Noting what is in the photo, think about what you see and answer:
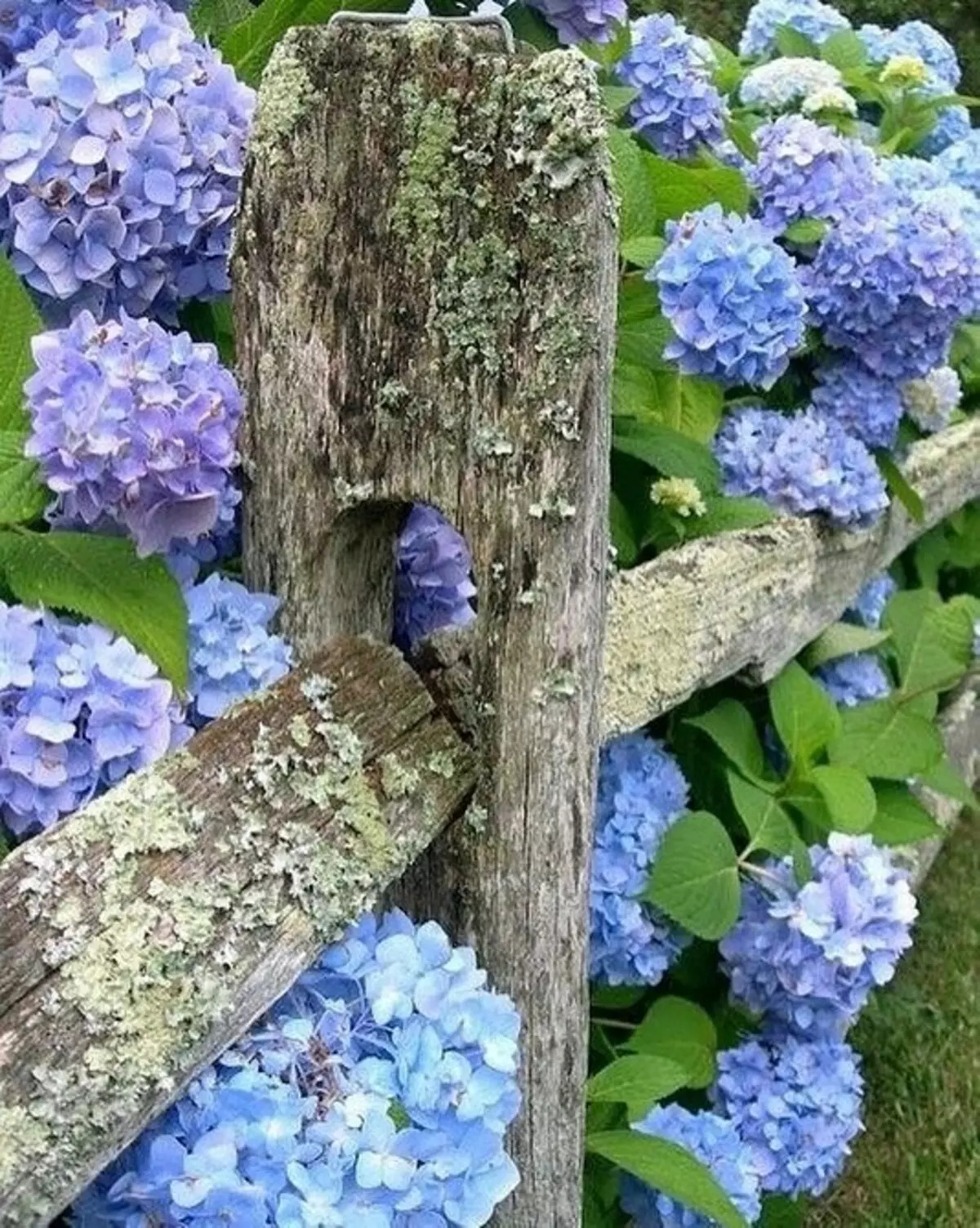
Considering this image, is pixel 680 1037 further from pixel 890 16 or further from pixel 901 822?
pixel 890 16

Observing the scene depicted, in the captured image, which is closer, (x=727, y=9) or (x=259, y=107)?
(x=259, y=107)

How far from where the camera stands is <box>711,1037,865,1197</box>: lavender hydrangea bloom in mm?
2098

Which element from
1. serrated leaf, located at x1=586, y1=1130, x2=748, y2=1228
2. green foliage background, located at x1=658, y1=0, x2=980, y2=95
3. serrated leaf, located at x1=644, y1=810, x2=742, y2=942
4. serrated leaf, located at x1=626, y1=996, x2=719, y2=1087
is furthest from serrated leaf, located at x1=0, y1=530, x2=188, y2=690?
green foliage background, located at x1=658, y1=0, x2=980, y2=95

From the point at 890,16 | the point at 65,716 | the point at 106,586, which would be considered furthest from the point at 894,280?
the point at 890,16

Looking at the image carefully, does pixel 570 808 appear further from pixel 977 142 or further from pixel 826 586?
pixel 977 142

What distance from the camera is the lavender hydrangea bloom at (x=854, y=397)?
245 centimetres

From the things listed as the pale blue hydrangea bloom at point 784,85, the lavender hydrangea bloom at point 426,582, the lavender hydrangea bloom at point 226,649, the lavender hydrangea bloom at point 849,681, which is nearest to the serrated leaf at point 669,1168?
the lavender hydrangea bloom at point 426,582

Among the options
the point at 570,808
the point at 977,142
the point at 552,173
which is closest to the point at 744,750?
the point at 570,808

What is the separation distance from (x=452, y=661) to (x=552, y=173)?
0.41m

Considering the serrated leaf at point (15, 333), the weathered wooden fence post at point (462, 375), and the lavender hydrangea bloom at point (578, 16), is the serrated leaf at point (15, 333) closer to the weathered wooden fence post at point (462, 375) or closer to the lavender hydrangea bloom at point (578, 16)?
the weathered wooden fence post at point (462, 375)

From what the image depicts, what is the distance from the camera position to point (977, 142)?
3.42m

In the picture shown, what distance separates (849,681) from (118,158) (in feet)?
5.37

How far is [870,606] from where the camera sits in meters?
2.87

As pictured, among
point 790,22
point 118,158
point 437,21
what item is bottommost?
point 790,22
